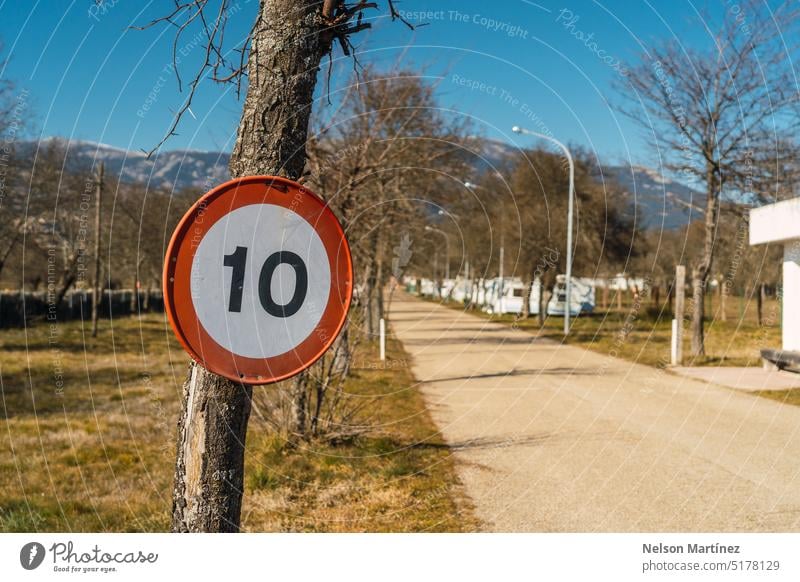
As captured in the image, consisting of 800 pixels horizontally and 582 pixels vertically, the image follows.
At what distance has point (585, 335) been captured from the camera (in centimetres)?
2855

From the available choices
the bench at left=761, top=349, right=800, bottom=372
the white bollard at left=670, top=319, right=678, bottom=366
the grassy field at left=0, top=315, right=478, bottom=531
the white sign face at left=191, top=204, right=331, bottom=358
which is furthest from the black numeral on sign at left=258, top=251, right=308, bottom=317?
the white bollard at left=670, top=319, right=678, bottom=366

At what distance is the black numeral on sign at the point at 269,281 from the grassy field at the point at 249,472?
172 centimetres

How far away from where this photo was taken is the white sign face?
246 centimetres

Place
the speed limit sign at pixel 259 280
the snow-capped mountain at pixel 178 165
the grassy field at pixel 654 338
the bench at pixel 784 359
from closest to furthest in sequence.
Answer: the speed limit sign at pixel 259 280 → the snow-capped mountain at pixel 178 165 → the bench at pixel 784 359 → the grassy field at pixel 654 338

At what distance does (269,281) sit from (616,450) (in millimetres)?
6162

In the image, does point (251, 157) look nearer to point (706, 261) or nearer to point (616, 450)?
point (616, 450)

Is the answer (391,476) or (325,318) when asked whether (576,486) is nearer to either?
(391,476)

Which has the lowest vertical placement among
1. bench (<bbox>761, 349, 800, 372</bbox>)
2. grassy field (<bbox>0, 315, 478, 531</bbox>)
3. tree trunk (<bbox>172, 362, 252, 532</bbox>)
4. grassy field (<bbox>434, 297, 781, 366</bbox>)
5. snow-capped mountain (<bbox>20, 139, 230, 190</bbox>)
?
grassy field (<bbox>0, 315, 478, 531</bbox>)

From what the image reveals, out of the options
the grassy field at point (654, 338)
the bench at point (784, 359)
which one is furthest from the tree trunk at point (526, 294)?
the bench at point (784, 359)

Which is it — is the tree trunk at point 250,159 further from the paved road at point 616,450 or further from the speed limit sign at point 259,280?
the paved road at point 616,450

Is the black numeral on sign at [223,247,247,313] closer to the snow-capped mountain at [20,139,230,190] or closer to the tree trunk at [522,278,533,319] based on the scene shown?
the snow-capped mountain at [20,139,230,190]

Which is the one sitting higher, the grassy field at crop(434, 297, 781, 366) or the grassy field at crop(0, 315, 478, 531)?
the grassy field at crop(434, 297, 781, 366)

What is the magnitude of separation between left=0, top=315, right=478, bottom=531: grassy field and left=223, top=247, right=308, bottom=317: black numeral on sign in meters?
1.72

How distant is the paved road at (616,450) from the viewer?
5483 mm
